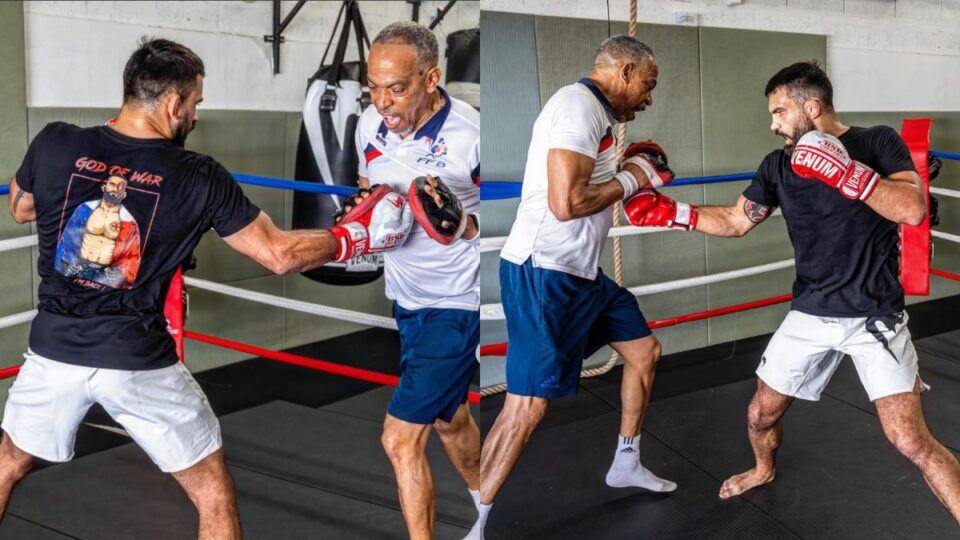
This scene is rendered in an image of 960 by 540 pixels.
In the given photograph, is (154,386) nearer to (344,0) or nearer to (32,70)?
(344,0)

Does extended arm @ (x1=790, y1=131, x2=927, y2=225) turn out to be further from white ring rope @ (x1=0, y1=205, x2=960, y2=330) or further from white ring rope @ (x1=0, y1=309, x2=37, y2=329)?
white ring rope @ (x1=0, y1=309, x2=37, y2=329)

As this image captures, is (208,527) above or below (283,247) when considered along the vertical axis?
below

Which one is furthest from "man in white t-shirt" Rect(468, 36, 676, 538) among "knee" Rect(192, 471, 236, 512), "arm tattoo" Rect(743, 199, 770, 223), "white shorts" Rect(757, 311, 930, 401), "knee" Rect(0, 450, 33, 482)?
"knee" Rect(0, 450, 33, 482)

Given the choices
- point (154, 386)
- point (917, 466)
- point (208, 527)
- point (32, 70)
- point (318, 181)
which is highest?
point (32, 70)

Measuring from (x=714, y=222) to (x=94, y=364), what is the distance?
1.00m

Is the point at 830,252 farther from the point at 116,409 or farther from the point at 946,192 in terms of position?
the point at 116,409

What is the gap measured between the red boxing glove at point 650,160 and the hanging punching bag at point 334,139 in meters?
0.59

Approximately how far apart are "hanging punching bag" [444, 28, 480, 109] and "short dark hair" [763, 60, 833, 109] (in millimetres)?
420

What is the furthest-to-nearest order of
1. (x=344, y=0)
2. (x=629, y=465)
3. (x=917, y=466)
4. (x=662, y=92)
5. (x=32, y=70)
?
(x=32, y=70) < (x=344, y=0) < (x=917, y=466) < (x=629, y=465) < (x=662, y=92)

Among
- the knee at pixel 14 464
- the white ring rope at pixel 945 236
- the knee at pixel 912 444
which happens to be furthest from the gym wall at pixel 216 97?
the knee at pixel 912 444

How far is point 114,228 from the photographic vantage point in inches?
45.9

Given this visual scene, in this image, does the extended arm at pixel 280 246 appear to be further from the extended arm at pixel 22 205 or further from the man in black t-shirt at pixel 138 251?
the extended arm at pixel 22 205

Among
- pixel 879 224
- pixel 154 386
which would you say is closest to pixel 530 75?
pixel 879 224

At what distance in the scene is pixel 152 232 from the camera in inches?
45.9
